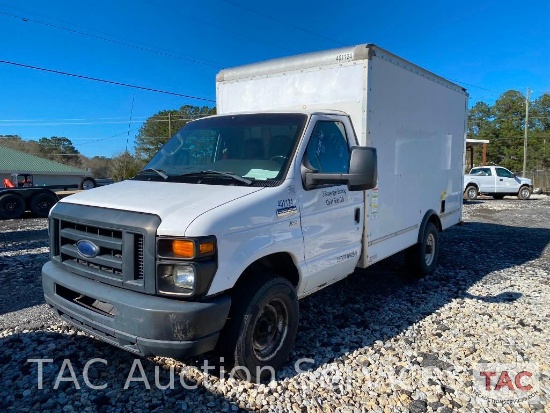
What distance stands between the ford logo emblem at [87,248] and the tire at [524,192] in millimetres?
25894

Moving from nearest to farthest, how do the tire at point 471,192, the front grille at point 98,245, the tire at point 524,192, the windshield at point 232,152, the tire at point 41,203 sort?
the front grille at point 98,245, the windshield at point 232,152, the tire at point 41,203, the tire at point 471,192, the tire at point 524,192

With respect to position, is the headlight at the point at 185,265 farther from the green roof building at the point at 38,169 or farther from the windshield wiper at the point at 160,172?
the green roof building at the point at 38,169

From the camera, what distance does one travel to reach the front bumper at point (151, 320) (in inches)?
104

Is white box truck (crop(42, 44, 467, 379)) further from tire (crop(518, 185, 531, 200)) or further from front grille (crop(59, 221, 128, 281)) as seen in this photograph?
tire (crop(518, 185, 531, 200))

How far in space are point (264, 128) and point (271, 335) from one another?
193 cm

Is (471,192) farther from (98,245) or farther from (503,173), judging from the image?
(98,245)

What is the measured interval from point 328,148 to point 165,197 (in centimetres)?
170

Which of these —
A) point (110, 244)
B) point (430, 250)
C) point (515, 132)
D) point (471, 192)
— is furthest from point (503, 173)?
point (515, 132)

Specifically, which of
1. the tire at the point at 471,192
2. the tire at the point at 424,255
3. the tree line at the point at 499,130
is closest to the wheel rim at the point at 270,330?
the tire at the point at 424,255

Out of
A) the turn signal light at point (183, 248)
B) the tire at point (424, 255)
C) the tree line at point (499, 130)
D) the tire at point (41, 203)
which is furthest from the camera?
the tree line at point (499, 130)

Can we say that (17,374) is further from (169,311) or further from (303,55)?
(303,55)

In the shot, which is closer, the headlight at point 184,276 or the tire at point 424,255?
the headlight at point 184,276

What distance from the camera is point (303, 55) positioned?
472 cm

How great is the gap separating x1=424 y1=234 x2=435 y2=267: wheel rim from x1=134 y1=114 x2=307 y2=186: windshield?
3663 mm
